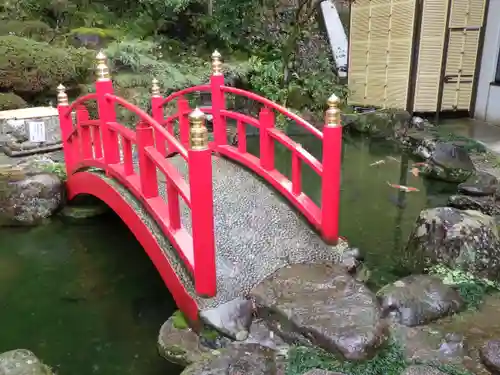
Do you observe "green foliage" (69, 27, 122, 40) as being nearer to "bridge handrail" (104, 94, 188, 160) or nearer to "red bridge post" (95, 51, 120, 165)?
"red bridge post" (95, 51, 120, 165)

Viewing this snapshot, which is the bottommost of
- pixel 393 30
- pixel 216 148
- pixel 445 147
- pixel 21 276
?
pixel 21 276

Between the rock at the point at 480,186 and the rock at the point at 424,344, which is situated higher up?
the rock at the point at 424,344

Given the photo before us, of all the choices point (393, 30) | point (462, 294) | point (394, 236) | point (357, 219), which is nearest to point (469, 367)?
point (462, 294)

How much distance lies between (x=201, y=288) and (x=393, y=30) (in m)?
9.20

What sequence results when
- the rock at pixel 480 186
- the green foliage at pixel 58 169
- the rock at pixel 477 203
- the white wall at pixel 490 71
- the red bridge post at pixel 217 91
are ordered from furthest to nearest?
the white wall at pixel 490 71 → the green foliage at pixel 58 169 → the rock at pixel 480 186 → the rock at pixel 477 203 → the red bridge post at pixel 217 91

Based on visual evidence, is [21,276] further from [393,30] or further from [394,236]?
[393,30]

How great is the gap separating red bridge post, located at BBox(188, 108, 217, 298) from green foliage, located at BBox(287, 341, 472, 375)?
839 mm

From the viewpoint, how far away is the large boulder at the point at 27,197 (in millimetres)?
6387

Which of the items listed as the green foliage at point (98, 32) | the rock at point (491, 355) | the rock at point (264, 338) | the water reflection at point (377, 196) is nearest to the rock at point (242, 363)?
the rock at point (264, 338)

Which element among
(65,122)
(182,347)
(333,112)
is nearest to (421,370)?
(182,347)

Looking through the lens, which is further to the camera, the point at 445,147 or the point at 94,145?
the point at 445,147

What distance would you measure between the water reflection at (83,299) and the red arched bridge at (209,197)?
630 mm

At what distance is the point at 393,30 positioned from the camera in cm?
1104

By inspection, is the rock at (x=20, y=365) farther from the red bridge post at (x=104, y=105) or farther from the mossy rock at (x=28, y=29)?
the mossy rock at (x=28, y=29)
